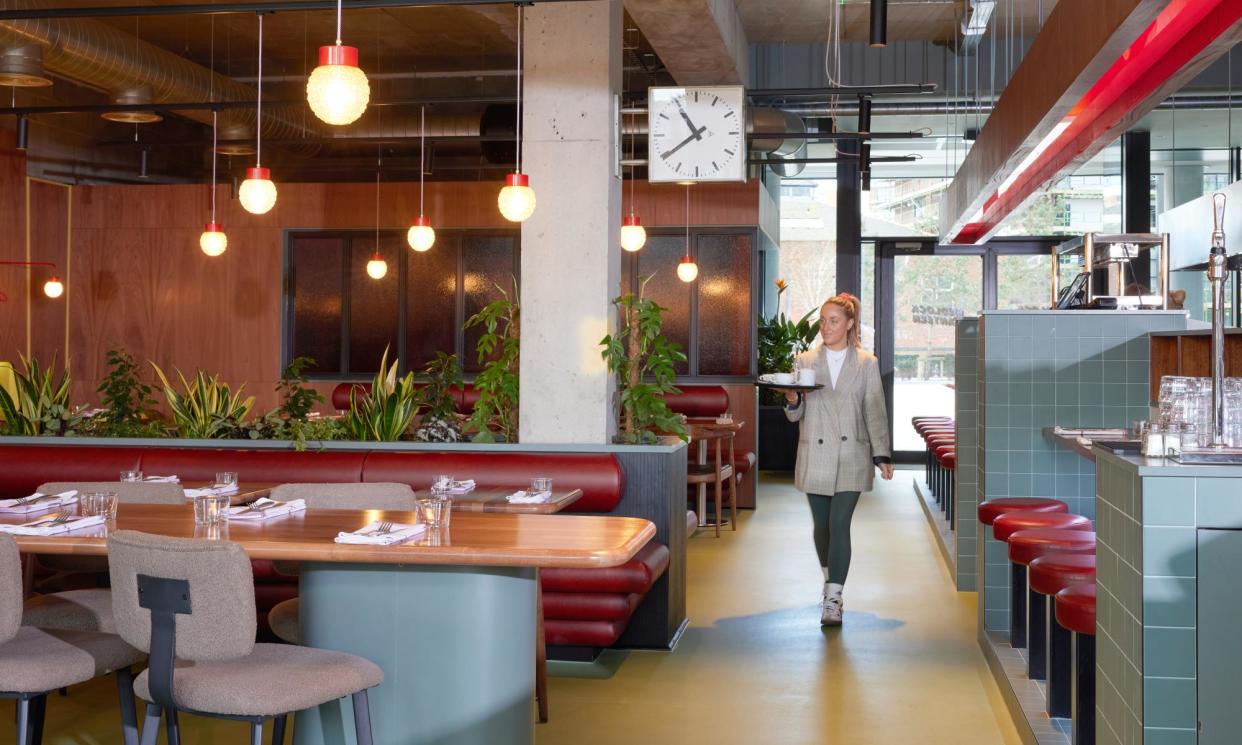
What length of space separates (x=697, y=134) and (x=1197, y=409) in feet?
11.3

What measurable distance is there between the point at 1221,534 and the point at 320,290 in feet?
34.4

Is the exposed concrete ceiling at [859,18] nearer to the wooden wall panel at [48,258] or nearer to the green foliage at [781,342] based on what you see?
the green foliage at [781,342]

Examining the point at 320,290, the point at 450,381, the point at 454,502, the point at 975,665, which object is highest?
the point at 320,290

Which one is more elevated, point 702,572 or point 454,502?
point 454,502

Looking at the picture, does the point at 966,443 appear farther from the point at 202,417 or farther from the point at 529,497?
the point at 202,417

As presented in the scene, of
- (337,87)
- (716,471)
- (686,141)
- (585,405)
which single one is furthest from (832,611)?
(337,87)

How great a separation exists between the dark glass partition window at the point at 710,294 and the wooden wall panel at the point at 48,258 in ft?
18.6

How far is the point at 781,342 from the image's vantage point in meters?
12.5

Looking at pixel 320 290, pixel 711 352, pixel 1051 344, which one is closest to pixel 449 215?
pixel 320 290

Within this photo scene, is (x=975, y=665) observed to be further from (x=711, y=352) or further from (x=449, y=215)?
(x=449, y=215)

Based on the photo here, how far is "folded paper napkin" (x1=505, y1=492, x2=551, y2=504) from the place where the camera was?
4609 mm

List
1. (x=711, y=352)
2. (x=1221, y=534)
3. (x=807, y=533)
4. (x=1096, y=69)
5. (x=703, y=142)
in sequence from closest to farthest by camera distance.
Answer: (x=1221, y=534) < (x=1096, y=69) < (x=703, y=142) < (x=807, y=533) < (x=711, y=352)

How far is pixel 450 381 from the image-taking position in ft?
22.3

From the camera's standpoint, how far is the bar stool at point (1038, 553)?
4.42 metres
